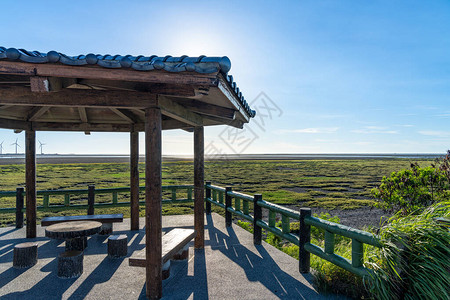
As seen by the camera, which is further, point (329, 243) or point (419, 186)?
point (419, 186)

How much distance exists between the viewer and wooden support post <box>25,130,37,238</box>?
6520 mm

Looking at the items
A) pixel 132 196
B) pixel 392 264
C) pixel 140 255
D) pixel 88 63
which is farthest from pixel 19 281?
pixel 392 264

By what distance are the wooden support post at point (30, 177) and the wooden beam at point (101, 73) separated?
430cm

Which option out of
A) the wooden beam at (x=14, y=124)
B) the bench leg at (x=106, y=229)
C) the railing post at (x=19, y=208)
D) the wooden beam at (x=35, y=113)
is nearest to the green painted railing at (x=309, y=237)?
the bench leg at (x=106, y=229)

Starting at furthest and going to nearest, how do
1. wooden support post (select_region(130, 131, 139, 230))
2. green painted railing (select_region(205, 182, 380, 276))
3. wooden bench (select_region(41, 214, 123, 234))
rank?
wooden support post (select_region(130, 131, 139, 230)), wooden bench (select_region(41, 214, 123, 234)), green painted railing (select_region(205, 182, 380, 276))

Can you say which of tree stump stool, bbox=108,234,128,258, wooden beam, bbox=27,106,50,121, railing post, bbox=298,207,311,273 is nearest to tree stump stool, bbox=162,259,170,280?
tree stump stool, bbox=108,234,128,258

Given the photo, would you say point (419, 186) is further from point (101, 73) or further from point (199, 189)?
point (101, 73)

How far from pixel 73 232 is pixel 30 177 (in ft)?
7.81

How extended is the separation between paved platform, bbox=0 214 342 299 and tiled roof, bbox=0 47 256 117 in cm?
289

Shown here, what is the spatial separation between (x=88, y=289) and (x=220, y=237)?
318cm

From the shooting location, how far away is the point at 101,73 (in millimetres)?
3062

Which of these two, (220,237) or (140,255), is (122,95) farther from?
(220,237)

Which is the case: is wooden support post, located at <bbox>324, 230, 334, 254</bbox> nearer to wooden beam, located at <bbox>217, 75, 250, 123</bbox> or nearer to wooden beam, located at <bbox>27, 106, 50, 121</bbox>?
wooden beam, located at <bbox>217, 75, 250, 123</bbox>

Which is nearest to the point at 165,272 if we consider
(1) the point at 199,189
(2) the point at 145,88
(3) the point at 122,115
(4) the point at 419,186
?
(1) the point at 199,189
